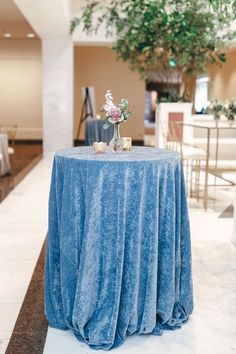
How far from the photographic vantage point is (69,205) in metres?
2.40

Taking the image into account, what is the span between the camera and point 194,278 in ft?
11.2

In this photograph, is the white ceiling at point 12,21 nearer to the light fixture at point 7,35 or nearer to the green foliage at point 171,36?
the light fixture at point 7,35

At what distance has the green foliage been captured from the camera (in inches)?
357

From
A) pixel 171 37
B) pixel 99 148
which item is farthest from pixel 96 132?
pixel 99 148

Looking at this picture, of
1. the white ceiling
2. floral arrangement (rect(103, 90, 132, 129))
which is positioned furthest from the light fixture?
floral arrangement (rect(103, 90, 132, 129))

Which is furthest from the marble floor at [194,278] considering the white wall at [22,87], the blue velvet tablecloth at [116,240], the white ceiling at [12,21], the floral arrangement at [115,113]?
the white wall at [22,87]

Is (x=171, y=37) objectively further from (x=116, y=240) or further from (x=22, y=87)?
(x=116, y=240)

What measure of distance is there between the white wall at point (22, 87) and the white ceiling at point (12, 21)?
0.49m

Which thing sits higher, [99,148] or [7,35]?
[7,35]

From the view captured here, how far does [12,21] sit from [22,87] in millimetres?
3040

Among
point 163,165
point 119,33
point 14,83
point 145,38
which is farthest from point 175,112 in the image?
point 163,165

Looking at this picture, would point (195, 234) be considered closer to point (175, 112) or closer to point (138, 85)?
point (175, 112)

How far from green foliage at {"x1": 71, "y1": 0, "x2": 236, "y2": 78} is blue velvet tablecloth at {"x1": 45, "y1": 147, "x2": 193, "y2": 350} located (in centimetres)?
712

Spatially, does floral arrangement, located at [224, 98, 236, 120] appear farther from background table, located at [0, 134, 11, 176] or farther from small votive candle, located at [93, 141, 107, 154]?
small votive candle, located at [93, 141, 107, 154]
